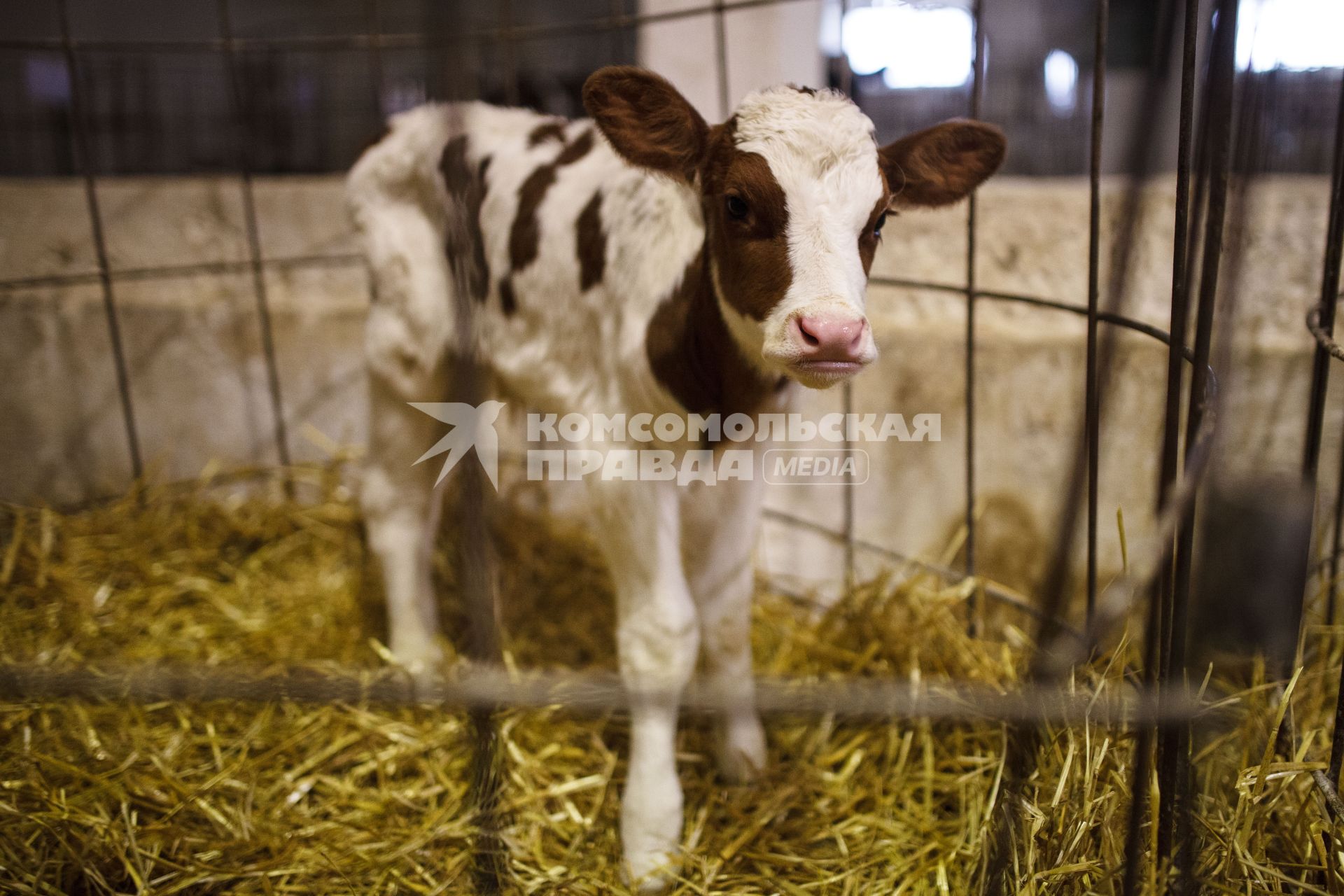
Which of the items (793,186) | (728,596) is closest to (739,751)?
(728,596)

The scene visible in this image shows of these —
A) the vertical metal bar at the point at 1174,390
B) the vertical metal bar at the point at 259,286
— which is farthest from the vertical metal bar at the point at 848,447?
the vertical metal bar at the point at 259,286

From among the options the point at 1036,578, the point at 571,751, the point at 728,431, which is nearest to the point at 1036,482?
the point at 1036,578

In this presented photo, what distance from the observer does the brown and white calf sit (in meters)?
1.60

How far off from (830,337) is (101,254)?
282cm

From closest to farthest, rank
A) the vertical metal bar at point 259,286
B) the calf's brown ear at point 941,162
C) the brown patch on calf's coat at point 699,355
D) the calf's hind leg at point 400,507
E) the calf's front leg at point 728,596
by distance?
the calf's brown ear at point 941,162
the brown patch on calf's coat at point 699,355
the calf's front leg at point 728,596
the calf's hind leg at point 400,507
the vertical metal bar at point 259,286

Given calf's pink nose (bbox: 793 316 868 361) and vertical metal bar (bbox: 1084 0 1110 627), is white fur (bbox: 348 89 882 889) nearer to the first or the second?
calf's pink nose (bbox: 793 316 868 361)

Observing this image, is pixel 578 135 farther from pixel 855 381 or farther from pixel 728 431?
pixel 855 381

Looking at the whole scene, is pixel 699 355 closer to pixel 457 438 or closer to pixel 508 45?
pixel 457 438

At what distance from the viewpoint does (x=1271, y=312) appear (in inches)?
118

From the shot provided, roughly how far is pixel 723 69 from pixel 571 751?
5.49 ft

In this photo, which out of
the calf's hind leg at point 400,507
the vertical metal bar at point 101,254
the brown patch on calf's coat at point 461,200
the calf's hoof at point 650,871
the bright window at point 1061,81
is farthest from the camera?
the bright window at point 1061,81

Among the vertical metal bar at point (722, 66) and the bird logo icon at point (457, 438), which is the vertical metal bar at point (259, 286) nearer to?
the bird logo icon at point (457, 438)

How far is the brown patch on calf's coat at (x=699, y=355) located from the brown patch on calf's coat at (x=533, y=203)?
51 cm

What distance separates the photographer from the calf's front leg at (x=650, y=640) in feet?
6.66
